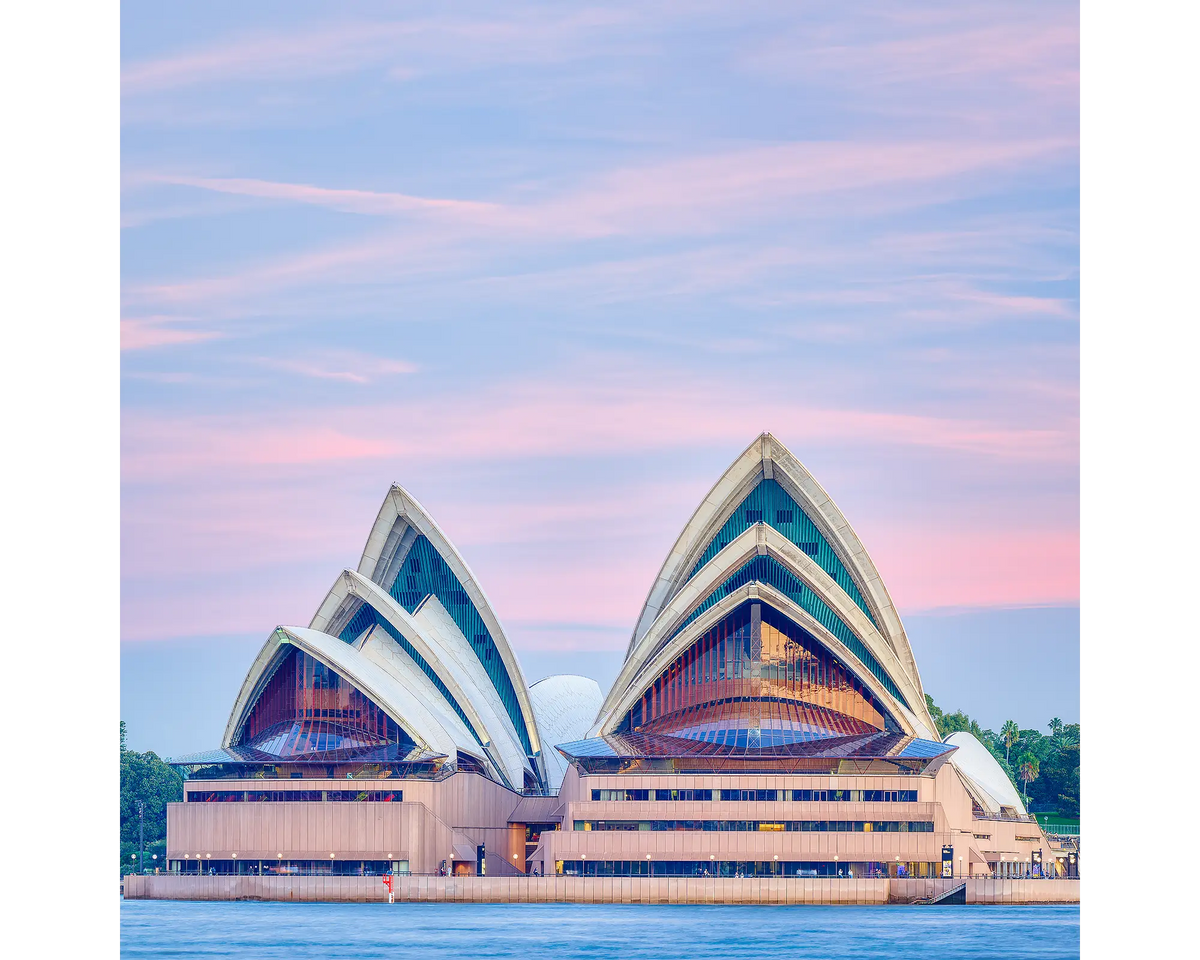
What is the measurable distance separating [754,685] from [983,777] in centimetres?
2110

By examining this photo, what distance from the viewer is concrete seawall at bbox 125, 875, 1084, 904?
66500 millimetres

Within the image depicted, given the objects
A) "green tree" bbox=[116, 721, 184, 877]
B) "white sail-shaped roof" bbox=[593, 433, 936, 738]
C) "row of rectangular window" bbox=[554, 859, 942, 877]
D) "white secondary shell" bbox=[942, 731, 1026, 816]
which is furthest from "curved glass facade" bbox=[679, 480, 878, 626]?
"green tree" bbox=[116, 721, 184, 877]

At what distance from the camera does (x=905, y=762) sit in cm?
6788

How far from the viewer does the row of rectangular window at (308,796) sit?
232 feet

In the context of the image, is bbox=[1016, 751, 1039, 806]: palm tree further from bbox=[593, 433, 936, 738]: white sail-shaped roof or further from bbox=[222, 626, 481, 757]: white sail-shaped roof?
bbox=[222, 626, 481, 757]: white sail-shaped roof

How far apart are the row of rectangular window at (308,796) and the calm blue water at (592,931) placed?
154 inches

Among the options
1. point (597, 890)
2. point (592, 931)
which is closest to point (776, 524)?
point (597, 890)

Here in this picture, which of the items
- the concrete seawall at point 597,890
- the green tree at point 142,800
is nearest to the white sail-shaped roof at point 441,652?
the concrete seawall at point 597,890

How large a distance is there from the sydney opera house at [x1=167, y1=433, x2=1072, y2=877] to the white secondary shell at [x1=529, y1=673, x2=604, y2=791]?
4.45 metres

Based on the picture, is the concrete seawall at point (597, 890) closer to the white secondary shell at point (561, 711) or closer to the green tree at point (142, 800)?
the white secondary shell at point (561, 711)

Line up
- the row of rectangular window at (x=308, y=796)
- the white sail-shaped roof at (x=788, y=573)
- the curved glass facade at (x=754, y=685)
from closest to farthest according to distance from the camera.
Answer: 1. the row of rectangular window at (x=308, y=796)
2. the white sail-shaped roof at (x=788, y=573)
3. the curved glass facade at (x=754, y=685)
